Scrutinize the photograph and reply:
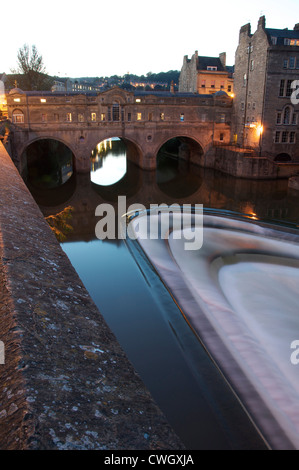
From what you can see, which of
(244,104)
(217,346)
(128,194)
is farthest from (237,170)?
(217,346)

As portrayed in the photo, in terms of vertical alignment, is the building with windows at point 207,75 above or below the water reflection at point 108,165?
above

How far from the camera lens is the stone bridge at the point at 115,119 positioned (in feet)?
118

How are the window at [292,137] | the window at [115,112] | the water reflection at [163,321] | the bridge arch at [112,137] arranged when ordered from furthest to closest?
1. the bridge arch at [112,137]
2. the window at [115,112]
3. the window at [292,137]
4. the water reflection at [163,321]

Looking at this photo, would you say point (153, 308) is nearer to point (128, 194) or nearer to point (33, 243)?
point (33, 243)

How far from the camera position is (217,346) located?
11.1m

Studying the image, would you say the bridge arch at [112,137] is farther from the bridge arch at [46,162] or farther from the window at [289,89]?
the window at [289,89]

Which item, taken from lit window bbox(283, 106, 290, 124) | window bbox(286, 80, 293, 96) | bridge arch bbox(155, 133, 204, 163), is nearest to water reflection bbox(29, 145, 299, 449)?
lit window bbox(283, 106, 290, 124)

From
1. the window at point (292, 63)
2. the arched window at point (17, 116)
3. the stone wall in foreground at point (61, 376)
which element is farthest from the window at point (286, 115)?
the stone wall in foreground at point (61, 376)

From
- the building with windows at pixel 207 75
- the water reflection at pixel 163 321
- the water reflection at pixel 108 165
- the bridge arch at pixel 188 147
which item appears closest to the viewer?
the water reflection at pixel 163 321

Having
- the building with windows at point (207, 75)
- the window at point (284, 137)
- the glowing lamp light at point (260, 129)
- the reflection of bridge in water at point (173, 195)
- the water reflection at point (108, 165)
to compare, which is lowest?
the reflection of bridge in water at point (173, 195)

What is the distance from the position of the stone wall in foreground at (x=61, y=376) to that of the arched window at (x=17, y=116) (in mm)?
33522

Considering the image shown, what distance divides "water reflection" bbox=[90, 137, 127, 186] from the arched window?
844 cm

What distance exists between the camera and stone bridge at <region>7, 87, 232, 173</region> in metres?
35.8

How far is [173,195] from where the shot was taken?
106 ft
